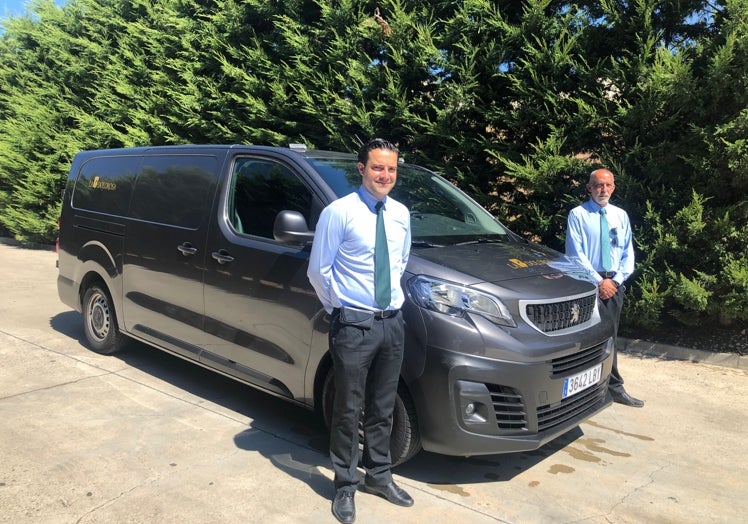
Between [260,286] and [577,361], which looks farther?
[260,286]

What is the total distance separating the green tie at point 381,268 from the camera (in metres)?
2.99

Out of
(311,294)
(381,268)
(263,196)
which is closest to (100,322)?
(263,196)

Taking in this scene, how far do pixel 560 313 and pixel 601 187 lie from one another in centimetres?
164

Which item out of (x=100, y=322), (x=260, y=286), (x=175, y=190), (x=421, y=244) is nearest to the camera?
(x=421, y=244)

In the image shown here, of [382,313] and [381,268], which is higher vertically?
[381,268]

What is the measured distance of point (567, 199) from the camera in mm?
6445

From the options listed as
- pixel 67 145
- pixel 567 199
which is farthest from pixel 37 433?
pixel 67 145

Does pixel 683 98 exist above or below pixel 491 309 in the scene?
above

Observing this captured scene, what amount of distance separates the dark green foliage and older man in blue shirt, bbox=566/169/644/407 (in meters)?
1.24

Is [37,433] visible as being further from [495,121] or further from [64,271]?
[495,121]

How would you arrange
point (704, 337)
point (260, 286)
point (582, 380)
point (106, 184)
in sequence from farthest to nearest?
1. point (704, 337)
2. point (106, 184)
3. point (260, 286)
4. point (582, 380)

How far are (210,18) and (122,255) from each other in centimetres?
649

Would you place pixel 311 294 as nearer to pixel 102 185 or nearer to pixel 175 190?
pixel 175 190

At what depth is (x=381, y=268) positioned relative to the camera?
301cm
